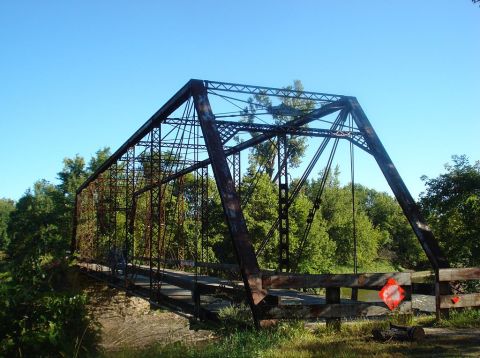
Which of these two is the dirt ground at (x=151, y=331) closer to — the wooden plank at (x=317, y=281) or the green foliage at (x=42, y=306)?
the green foliage at (x=42, y=306)

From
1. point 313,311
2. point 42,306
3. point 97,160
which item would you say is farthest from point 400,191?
point 97,160

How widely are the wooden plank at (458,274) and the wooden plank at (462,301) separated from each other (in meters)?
0.36

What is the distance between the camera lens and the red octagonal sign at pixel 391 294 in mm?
9023

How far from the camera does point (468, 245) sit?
789 inches

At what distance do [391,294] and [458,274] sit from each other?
2.09 meters

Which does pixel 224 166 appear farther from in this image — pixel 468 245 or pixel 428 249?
pixel 468 245

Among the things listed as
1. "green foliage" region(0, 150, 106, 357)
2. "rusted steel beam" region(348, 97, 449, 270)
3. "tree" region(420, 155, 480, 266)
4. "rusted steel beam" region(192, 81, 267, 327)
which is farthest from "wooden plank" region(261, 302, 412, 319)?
"tree" region(420, 155, 480, 266)

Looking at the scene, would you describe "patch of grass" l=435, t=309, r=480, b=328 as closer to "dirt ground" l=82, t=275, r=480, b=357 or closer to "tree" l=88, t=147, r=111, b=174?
"dirt ground" l=82, t=275, r=480, b=357

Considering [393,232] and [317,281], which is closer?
[317,281]

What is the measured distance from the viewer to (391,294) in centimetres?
→ 913

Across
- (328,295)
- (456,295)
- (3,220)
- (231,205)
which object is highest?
(3,220)

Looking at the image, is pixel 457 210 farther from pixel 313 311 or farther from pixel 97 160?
pixel 97 160

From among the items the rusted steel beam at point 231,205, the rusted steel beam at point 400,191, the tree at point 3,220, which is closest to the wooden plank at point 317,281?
the rusted steel beam at point 231,205

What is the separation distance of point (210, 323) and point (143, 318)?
629 inches
